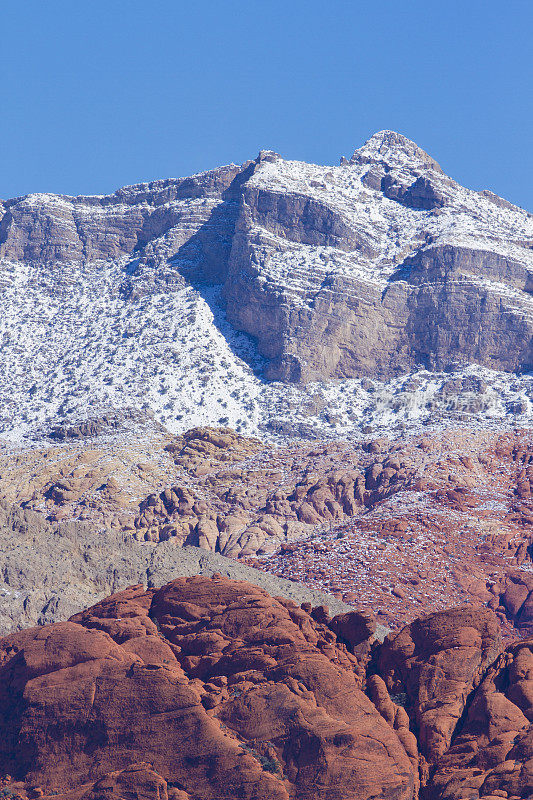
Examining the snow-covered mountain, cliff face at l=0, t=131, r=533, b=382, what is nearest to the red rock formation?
the snow-covered mountain

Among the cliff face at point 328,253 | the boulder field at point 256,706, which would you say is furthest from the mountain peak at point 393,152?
the boulder field at point 256,706

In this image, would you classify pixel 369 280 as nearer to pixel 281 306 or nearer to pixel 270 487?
pixel 281 306

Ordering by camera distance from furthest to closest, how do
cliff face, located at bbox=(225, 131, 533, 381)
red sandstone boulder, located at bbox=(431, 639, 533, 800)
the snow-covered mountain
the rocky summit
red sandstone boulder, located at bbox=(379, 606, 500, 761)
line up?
cliff face, located at bbox=(225, 131, 533, 381), the snow-covered mountain, red sandstone boulder, located at bbox=(379, 606, 500, 761), the rocky summit, red sandstone boulder, located at bbox=(431, 639, 533, 800)

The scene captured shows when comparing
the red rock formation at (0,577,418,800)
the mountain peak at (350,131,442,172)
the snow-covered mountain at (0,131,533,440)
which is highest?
the mountain peak at (350,131,442,172)

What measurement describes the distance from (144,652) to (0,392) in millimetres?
78277

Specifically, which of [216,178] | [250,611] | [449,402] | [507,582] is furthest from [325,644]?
[216,178]

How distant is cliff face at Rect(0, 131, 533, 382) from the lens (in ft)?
414

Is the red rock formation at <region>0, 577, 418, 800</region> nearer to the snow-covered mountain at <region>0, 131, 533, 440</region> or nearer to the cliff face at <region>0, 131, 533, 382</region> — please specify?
the snow-covered mountain at <region>0, 131, 533, 440</region>

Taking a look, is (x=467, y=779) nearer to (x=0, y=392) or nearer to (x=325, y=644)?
(x=325, y=644)

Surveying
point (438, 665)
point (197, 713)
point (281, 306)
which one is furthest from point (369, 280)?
point (197, 713)

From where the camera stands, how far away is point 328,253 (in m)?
134

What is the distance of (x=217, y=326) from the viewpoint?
133 meters

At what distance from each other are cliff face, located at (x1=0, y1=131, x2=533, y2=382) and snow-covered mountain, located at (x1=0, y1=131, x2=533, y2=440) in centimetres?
21

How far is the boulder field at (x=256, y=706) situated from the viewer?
48906 millimetres
